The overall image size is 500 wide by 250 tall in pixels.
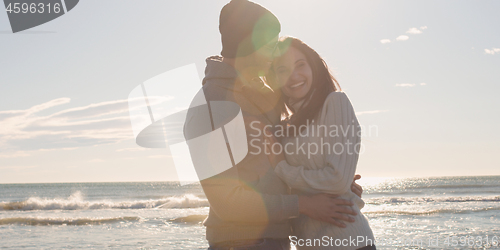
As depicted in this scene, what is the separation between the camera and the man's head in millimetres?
2174

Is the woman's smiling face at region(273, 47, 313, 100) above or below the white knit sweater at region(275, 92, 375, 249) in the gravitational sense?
above

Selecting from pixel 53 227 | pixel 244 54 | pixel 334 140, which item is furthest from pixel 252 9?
pixel 53 227

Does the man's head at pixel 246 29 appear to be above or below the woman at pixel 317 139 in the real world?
above

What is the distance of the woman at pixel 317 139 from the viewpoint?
2.09m

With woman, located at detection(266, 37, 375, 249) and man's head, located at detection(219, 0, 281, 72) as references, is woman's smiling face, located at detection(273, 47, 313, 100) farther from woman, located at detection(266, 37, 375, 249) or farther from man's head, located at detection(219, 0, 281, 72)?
man's head, located at detection(219, 0, 281, 72)

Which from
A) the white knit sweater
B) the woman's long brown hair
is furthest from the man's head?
the white knit sweater

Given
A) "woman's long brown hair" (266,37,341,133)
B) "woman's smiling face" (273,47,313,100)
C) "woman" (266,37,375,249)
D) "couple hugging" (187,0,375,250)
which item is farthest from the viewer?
"woman's smiling face" (273,47,313,100)

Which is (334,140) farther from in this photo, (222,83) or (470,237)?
(470,237)

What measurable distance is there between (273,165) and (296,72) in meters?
0.70

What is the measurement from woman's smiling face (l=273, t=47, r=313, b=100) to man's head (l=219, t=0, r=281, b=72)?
26 cm

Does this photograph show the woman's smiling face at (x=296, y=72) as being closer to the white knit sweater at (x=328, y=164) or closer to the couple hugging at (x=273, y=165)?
the couple hugging at (x=273, y=165)

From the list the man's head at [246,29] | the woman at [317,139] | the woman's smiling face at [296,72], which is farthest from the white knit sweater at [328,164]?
the man's head at [246,29]

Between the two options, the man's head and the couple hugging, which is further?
the man's head

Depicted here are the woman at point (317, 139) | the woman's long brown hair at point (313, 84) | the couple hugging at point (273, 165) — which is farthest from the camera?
the woman's long brown hair at point (313, 84)
